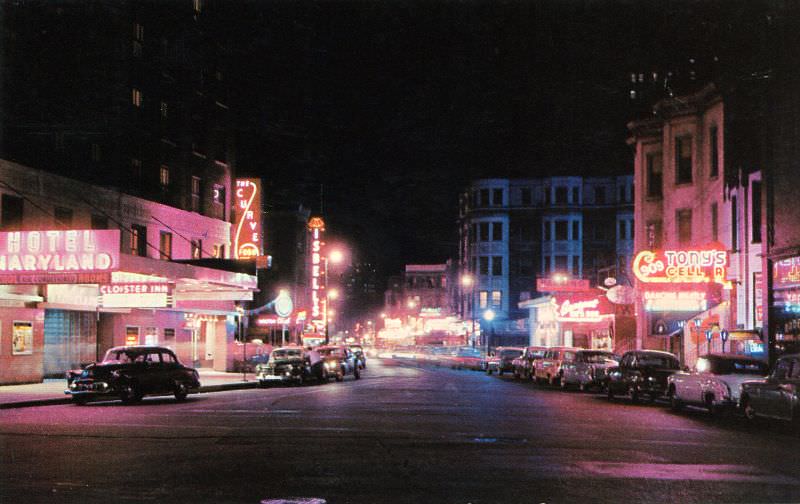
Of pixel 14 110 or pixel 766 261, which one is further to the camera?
pixel 14 110

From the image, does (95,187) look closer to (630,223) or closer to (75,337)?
(75,337)

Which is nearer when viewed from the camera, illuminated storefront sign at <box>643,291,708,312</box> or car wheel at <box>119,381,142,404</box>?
car wheel at <box>119,381,142,404</box>

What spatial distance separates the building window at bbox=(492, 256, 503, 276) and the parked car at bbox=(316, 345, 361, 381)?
143 ft

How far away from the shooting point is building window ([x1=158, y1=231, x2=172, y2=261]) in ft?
144

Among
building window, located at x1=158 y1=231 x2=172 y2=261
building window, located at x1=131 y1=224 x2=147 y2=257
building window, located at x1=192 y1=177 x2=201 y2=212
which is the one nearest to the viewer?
building window, located at x1=131 y1=224 x2=147 y2=257

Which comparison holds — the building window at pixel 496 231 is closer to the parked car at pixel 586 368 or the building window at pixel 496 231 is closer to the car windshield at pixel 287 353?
the parked car at pixel 586 368

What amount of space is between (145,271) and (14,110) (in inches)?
437

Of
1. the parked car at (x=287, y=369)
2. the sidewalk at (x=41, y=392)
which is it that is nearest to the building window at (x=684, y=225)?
the parked car at (x=287, y=369)

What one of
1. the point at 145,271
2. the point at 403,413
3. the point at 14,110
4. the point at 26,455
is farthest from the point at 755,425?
the point at 14,110

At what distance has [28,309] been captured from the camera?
32.9 meters

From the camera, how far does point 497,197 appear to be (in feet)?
292

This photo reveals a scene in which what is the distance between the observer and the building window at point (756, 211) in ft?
112

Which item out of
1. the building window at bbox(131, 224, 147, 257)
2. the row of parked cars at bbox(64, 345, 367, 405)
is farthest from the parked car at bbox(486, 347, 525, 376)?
the row of parked cars at bbox(64, 345, 367, 405)

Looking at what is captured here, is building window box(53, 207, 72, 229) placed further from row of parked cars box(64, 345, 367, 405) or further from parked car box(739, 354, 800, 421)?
parked car box(739, 354, 800, 421)
